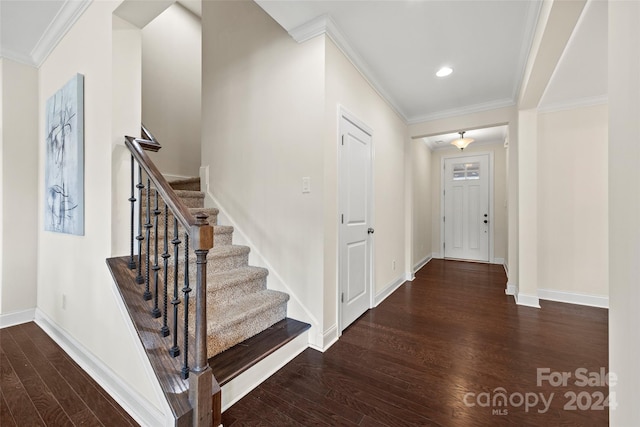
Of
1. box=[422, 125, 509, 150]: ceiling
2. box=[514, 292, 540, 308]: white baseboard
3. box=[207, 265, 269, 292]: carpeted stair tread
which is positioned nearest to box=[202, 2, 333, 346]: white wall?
box=[207, 265, 269, 292]: carpeted stair tread

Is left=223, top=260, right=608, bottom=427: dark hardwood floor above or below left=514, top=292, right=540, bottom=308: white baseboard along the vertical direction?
below

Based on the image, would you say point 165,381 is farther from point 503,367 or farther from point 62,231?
point 503,367

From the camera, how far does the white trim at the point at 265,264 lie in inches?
84.7

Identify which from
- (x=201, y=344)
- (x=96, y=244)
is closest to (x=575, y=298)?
(x=201, y=344)

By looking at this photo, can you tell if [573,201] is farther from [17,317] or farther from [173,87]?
[17,317]

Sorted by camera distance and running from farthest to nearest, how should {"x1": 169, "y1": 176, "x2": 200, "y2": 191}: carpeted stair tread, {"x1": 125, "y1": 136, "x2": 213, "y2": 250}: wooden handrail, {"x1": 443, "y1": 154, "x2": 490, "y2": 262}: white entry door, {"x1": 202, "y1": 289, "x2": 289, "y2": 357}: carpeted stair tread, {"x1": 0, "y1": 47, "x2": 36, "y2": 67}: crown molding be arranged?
{"x1": 443, "y1": 154, "x2": 490, "y2": 262}: white entry door → {"x1": 169, "y1": 176, "x2": 200, "y2": 191}: carpeted stair tread → {"x1": 0, "y1": 47, "x2": 36, "y2": 67}: crown molding → {"x1": 202, "y1": 289, "x2": 289, "y2": 357}: carpeted stair tread → {"x1": 125, "y1": 136, "x2": 213, "y2": 250}: wooden handrail

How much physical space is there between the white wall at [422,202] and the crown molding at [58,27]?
444cm

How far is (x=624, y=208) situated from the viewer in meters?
0.81

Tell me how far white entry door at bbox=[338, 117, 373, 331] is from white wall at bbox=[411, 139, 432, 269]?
2.22 metres

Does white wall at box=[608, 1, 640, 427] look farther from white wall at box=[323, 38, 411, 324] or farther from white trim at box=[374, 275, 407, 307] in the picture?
white trim at box=[374, 275, 407, 307]

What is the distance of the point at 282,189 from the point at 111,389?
1.77 m

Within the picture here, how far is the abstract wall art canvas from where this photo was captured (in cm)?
192

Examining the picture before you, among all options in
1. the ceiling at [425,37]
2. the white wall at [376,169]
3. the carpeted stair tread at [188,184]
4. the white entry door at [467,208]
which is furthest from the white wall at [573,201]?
the carpeted stair tread at [188,184]

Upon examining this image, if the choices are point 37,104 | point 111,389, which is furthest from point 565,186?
point 37,104
